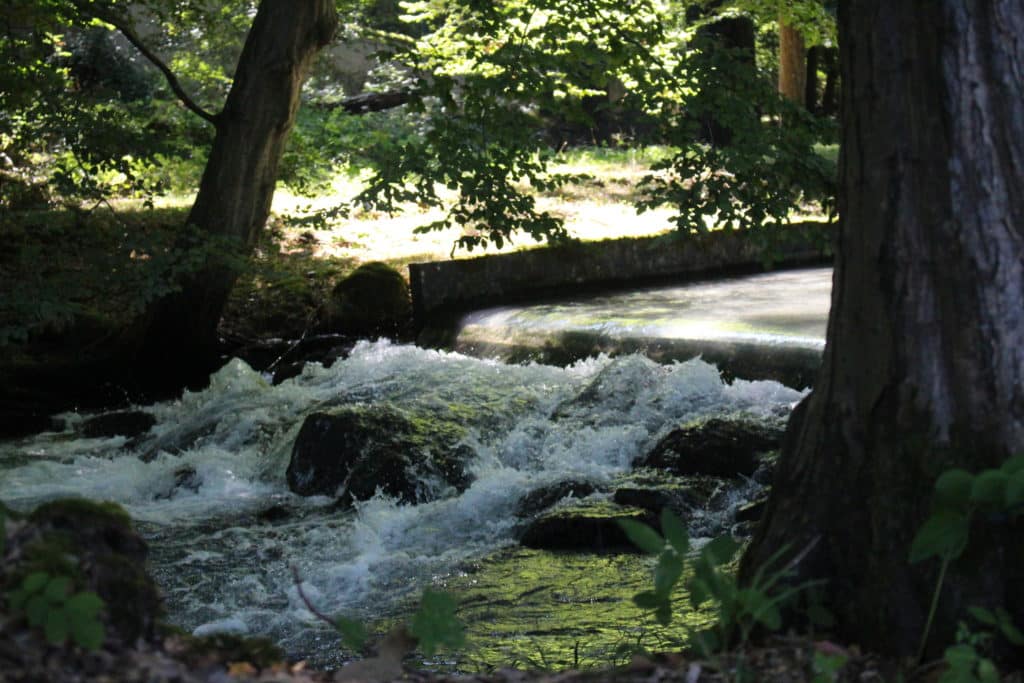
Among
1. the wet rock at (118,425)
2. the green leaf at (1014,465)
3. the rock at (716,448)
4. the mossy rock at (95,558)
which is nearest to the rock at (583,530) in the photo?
the rock at (716,448)

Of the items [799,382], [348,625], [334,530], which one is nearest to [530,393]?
[799,382]

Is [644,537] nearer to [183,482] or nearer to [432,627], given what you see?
[432,627]

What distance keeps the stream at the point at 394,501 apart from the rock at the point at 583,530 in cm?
13

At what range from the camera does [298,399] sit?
10.6 metres

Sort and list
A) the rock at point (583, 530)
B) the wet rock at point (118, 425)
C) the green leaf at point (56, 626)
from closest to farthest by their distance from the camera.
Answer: the green leaf at point (56, 626), the rock at point (583, 530), the wet rock at point (118, 425)

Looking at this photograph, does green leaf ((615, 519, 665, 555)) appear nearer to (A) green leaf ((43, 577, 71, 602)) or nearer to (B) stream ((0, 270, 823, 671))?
(A) green leaf ((43, 577, 71, 602))

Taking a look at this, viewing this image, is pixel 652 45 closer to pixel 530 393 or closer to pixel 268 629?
pixel 530 393

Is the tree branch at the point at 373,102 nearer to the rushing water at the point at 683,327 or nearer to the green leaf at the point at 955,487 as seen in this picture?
the rushing water at the point at 683,327

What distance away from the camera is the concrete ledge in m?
12.4

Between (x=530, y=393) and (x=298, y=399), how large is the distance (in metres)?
2.11

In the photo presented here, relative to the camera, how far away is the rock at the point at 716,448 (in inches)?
312

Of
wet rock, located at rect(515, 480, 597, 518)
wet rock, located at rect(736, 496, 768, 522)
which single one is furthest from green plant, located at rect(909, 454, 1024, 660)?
wet rock, located at rect(515, 480, 597, 518)

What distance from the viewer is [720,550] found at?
341 centimetres

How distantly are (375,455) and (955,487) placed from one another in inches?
210
